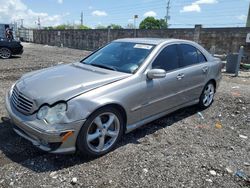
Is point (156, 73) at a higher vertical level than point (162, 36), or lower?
lower

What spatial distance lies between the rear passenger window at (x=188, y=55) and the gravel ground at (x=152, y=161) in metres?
1.13

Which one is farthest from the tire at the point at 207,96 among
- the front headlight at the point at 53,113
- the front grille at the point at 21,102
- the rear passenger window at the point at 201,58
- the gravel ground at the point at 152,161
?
the front grille at the point at 21,102

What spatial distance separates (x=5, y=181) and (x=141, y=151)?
1787 mm

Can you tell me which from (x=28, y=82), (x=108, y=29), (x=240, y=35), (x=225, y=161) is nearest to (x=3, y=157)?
(x=28, y=82)

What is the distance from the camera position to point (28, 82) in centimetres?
371

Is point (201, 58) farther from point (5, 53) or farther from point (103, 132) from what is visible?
point (5, 53)

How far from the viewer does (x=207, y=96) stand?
18.6ft

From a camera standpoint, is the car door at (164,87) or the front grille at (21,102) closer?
the front grille at (21,102)

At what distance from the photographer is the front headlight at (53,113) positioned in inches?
120

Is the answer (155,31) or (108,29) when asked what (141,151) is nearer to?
(155,31)

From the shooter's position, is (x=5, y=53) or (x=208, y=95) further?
(x=5, y=53)

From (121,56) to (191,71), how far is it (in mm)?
1407

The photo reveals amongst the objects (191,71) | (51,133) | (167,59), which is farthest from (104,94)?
(191,71)

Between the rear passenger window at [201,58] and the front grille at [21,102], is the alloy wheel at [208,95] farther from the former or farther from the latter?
the front grille at [21,102]
